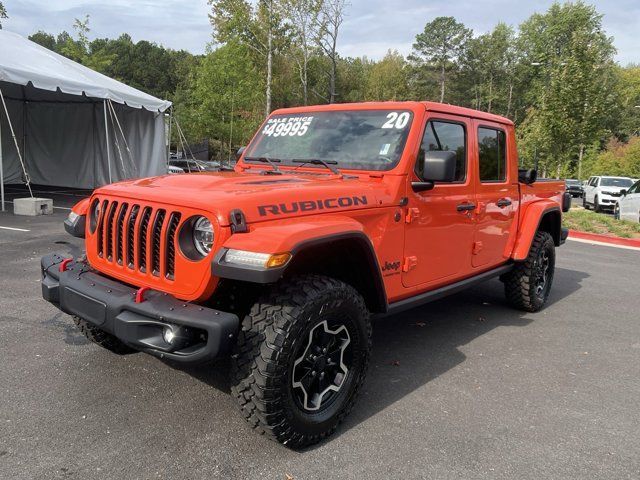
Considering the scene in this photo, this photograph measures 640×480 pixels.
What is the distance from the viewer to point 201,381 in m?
3.32

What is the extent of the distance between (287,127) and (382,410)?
7.53ft

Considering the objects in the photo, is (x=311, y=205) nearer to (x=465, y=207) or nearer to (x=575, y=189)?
(x=465, y=207)

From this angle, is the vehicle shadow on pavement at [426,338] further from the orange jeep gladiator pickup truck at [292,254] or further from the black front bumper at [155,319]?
the black front bumper at [155,319]

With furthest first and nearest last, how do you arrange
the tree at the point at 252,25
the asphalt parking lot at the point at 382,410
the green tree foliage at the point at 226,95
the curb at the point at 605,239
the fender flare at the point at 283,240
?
the tree at the point at 252,25, the green tree foliage at the point at 226,95, the curb at the point at 605,239, the asphalt parking lot at the point at 382,410, the fender flare at the point at 283,240

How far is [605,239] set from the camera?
10.7 m

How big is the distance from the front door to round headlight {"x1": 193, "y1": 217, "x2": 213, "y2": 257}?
1368 millimetres

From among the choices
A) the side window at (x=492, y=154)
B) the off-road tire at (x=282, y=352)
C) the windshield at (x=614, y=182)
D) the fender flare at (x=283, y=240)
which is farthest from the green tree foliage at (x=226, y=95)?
the off-road tire at (x=282, y=352)

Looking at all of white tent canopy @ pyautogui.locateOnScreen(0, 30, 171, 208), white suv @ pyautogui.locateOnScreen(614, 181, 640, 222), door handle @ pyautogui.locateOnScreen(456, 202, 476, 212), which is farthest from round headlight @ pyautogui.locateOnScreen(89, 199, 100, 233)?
white suv @ pyautogui.locateOnScreen(614, 181, 640, 222)

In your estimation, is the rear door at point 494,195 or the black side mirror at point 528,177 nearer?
the rear door at point 494,195

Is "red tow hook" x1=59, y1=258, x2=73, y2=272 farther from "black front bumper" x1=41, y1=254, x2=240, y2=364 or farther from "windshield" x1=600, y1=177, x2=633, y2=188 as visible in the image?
"windshield" x1=600, y1=177, x2=633, y2=188

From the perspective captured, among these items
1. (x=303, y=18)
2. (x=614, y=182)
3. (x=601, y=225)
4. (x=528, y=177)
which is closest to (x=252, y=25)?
(x=303, y=18)

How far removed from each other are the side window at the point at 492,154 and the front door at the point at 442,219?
225 mm

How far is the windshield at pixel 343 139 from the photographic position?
348 cm

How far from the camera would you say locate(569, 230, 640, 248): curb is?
10328mm
